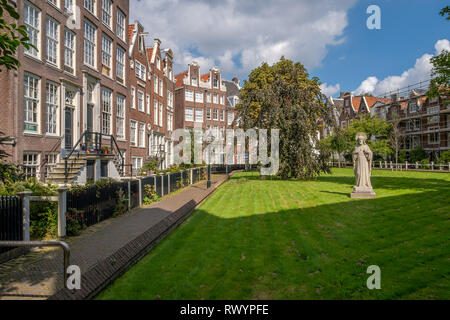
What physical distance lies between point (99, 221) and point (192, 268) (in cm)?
597

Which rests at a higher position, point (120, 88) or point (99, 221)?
point (120, 88)

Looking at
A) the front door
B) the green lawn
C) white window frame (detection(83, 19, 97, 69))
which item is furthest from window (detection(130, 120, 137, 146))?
the green lawn

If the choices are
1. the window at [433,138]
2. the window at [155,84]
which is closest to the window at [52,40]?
the window at [155,84]

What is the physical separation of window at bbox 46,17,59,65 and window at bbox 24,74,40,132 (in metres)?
1.86

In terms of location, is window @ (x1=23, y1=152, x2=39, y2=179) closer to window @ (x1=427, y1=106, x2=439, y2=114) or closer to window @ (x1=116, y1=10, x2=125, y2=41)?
window @ (x1=116, y1=10, x2=125, y2=41)

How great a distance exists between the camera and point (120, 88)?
24812 mm

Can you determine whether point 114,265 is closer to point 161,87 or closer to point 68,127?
point 68,127

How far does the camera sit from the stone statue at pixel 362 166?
1370 cm

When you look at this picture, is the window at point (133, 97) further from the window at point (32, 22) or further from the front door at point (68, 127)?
the window at point (32, 22)

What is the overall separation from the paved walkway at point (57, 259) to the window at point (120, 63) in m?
17.7

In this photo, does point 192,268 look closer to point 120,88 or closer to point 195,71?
point 120,88

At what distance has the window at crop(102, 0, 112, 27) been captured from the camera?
2252 centimetres
